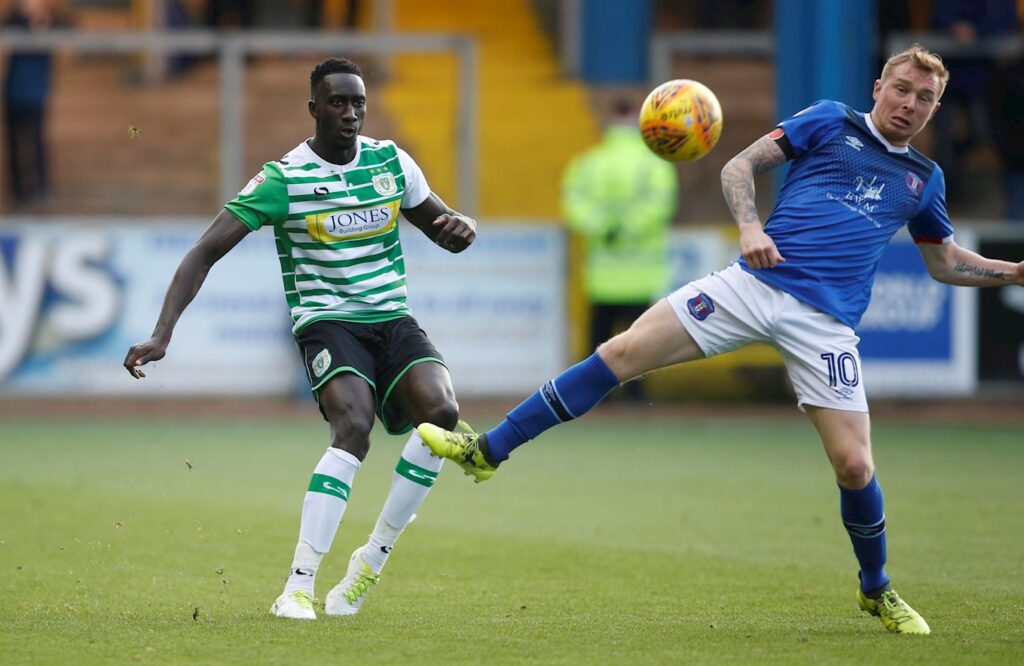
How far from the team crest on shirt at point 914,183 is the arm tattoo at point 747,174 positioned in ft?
1.71

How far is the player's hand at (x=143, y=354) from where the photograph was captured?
666cm

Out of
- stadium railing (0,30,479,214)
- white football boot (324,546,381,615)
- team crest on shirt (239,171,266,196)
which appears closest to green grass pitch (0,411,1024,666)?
white football boot (324,546,381,615)

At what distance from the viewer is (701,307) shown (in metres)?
6.82

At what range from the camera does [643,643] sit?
253 inches

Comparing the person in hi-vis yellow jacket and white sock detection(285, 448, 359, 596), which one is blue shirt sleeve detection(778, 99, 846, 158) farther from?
the person in hi-vis yellow jacket

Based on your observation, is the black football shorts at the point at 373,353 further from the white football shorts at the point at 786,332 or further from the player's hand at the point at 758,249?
the player's hand at the point at 758,249

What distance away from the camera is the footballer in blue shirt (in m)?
6.75

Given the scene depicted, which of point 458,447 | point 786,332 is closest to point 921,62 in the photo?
point 786,332

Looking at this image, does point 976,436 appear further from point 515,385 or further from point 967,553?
point 967,553

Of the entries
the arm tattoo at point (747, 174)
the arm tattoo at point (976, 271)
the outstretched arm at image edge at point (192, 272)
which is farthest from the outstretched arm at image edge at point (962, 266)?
the outstretched arm at image edge at point (192, 272)

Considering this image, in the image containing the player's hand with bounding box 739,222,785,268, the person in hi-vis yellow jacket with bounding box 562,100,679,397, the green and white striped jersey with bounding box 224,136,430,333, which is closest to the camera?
the player's hand with bounding box 739,222,785,268

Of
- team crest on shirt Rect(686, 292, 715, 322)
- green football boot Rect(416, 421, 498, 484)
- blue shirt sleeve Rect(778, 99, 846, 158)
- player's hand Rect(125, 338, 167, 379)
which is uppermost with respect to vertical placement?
blue shirt sleeve Rect(778, 99, 846, 158)

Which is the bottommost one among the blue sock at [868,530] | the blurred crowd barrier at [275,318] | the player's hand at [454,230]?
the blurred crowd barrier at [275,318]

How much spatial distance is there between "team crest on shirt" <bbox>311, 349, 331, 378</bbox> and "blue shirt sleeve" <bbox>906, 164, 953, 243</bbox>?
2497 mm
